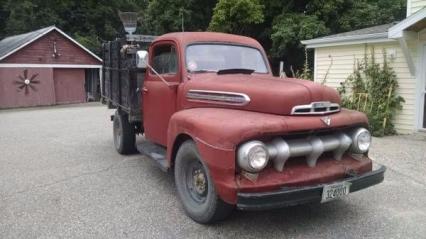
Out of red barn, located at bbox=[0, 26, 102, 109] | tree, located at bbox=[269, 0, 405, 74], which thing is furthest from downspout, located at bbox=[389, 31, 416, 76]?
red barn, located at bbox=[0, 26, 102, 109]

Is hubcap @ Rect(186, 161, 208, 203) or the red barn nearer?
hubcap @ Rect(186, 161, 208, 203)

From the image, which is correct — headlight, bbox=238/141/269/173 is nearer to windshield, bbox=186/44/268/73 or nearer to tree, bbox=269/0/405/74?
windshield, bbox=186/44/268/73

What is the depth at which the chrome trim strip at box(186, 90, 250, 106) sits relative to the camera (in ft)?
15.4

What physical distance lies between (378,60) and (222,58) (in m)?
6.98

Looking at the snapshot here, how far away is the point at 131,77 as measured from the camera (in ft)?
23.6

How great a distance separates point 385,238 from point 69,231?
3.19 meters

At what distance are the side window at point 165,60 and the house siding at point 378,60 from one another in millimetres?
7008

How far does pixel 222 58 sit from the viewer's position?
19.6 ft

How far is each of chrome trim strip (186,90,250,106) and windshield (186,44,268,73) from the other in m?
0.55

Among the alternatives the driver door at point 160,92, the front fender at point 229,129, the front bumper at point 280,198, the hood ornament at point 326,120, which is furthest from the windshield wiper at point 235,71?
the front bumper at point 280,198

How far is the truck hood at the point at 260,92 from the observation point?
4453 mm

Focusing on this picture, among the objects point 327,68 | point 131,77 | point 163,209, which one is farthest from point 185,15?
point 163,209

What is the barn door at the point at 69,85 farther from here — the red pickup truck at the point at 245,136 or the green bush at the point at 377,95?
the red pickup truck at the point at 245,136

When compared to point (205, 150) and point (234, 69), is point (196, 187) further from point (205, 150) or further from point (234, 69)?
point (234, 69)
